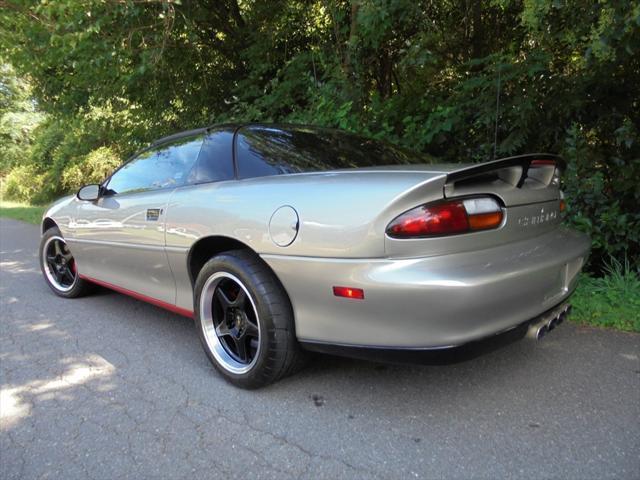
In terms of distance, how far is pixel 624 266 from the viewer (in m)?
3.98

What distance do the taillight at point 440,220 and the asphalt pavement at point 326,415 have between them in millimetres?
903

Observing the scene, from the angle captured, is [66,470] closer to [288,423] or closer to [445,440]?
[288,423]

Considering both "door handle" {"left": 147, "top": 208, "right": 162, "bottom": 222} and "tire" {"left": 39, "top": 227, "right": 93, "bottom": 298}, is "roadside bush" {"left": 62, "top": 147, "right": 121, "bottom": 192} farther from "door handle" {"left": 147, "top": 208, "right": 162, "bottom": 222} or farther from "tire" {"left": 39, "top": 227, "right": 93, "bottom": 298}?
"door handle" {"left": 147, "top": 208, "right": 162, "bottom": 222}

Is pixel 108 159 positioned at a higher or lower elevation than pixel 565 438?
higher

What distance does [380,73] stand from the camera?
7.18 metres

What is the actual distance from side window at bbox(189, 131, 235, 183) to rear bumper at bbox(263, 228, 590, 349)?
83 centimetres

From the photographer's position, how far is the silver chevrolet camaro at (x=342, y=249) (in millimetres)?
1981

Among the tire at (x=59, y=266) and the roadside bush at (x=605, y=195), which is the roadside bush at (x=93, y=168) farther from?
the roadside bush at (x=605, y=195)

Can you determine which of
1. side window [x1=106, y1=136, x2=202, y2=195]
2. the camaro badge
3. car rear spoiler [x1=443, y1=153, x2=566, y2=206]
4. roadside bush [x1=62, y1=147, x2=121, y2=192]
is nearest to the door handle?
side window [x1=106, y1=136, x2=202, y2=195]

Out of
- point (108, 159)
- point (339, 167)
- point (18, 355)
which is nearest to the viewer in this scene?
point (339, 167)

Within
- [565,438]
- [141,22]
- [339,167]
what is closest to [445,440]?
[565,438]

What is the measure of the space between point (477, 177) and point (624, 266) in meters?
2.62

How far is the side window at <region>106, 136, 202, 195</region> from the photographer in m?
3.23

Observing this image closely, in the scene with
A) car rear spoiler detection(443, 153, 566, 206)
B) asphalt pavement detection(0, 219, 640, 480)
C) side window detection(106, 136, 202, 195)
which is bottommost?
asphalt pavement detection(0, 219, 640, 480)
